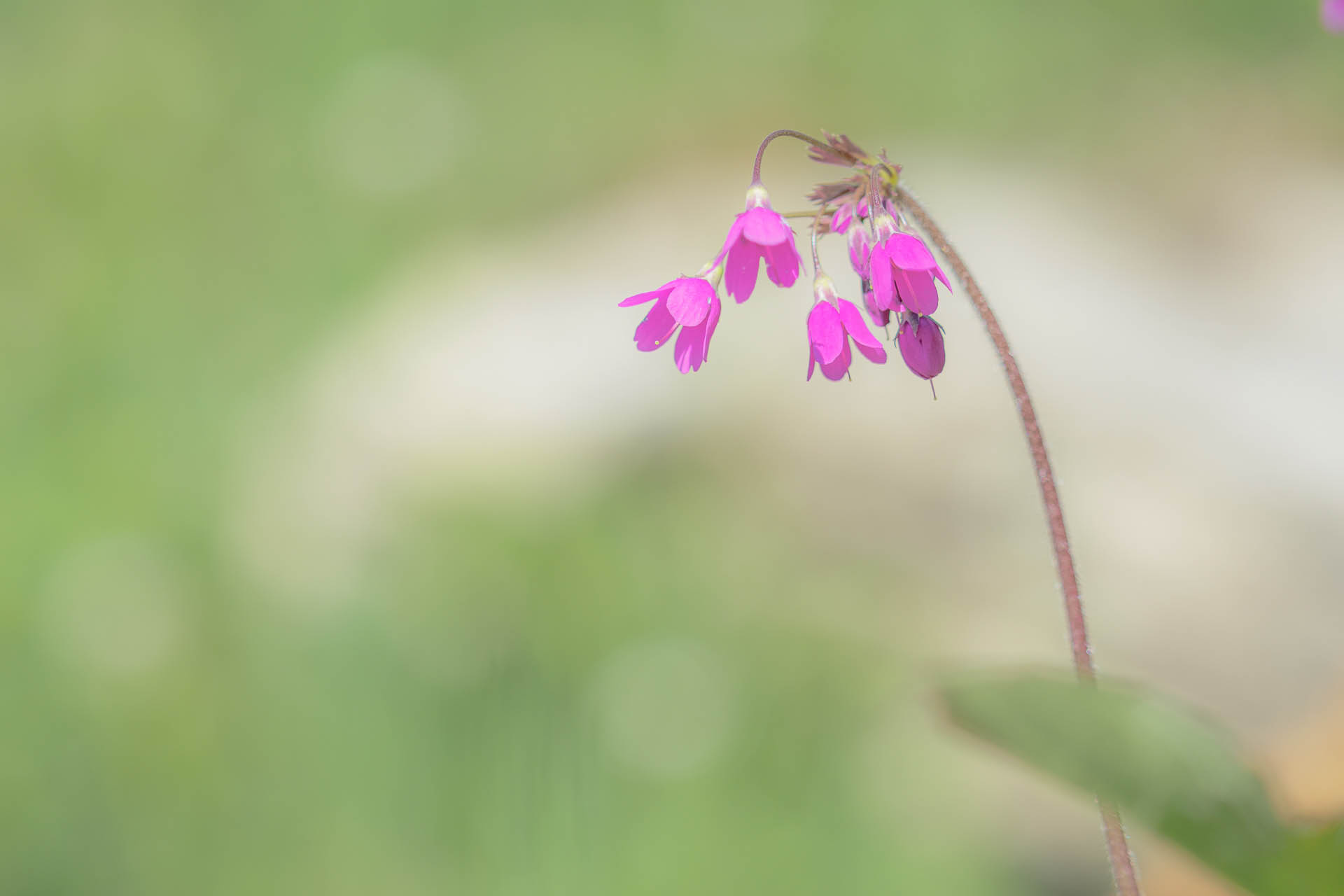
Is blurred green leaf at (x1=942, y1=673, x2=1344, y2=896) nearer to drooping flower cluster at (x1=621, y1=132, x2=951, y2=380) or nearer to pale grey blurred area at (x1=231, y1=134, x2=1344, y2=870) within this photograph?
drooping flower cluster at (x1=621, y1=132, x2=951, y2=380)

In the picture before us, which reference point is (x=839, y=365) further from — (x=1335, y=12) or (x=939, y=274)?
(x=1335, y=12)

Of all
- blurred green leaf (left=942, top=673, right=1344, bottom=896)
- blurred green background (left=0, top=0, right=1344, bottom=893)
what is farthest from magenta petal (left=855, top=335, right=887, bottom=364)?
blurred green background (left=0, top=0, right=1344, bottom=893)

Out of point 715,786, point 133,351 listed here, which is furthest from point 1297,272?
point 133,351

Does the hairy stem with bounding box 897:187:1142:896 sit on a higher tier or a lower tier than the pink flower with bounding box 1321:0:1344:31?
lower

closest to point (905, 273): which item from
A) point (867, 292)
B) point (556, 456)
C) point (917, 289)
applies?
point (917, 289)

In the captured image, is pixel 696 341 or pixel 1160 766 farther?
pixel 696 341

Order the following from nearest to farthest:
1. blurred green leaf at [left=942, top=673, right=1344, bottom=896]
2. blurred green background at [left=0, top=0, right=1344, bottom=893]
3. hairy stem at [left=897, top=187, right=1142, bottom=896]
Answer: blurred green leaf at [left=942, top=673, right=1344, bottom=896] → hairy stem at [left=897, top=187, right=1142, bottom=896] → blurred green background at [left=0, top=0, right=1344, bottom=893]
